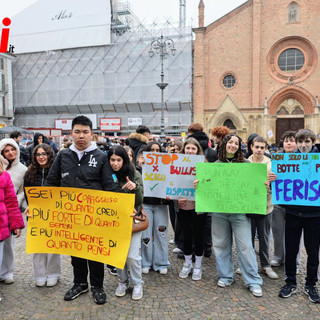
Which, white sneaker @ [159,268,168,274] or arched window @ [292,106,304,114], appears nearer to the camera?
white sneaker @ [159,268,168,274]

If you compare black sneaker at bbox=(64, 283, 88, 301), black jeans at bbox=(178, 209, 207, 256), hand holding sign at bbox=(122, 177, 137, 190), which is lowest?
black sneaker at bbox=(64, 283, 88, 301)

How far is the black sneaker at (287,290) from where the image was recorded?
370cm

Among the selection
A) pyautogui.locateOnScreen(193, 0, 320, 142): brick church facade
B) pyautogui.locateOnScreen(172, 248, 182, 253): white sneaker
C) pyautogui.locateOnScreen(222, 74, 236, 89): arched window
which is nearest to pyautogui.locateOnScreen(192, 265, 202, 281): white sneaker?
pyautogui.locateOnScreen(172, 248, 182, 253): white sneaker

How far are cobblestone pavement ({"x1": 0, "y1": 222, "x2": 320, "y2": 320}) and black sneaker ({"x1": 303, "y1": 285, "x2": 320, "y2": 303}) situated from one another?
0.06m

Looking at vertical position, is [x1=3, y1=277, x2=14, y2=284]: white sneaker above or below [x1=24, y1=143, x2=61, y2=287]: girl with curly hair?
below

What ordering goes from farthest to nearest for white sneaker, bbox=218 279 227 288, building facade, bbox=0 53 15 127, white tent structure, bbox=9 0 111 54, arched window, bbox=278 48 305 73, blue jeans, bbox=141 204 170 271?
building facade, bbox=0 53 15 127
white tent structure, bbox=9 0 111 54
arched window, bbox=278 48 305 73
blue jeans, bbox=141 204 170 271
white sneaker, bbox=218 279 227 288

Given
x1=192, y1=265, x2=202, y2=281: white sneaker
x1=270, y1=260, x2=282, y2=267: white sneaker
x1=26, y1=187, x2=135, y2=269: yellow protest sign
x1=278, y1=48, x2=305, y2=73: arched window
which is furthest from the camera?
x1=278, y1=48, x2=305, y2=73: arched window

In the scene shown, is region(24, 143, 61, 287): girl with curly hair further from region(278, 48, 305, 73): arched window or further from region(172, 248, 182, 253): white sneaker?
region(278, 48, 305, 73): arched window

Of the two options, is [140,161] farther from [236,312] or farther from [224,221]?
[236,312]

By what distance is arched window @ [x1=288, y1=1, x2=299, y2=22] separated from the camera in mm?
→ 24859

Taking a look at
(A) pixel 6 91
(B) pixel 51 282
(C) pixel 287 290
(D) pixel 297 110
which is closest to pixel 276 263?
(C) pixel 287 290

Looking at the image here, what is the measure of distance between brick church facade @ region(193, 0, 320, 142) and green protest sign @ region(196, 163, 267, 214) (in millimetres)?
22904

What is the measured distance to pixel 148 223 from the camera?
388 centimetres

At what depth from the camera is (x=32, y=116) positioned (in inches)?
1346
